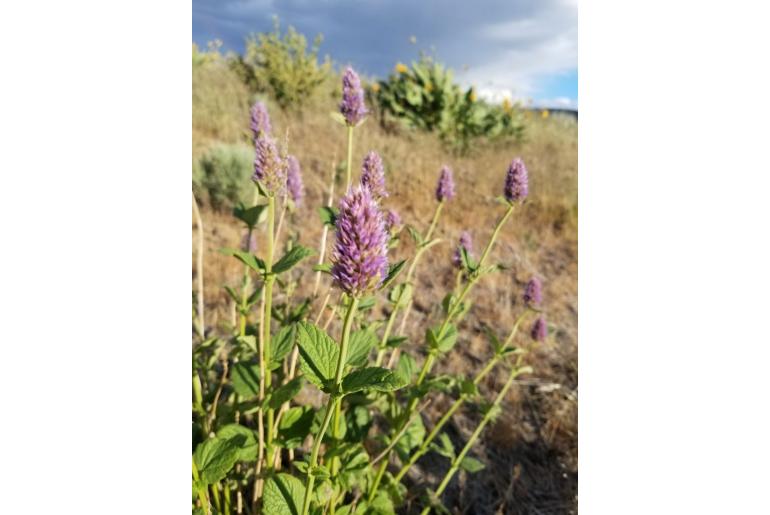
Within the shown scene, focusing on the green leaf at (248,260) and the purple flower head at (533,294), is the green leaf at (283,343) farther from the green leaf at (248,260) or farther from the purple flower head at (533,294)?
the purple flower head at (533,294)

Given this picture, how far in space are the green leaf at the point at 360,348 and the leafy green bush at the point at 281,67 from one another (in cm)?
532

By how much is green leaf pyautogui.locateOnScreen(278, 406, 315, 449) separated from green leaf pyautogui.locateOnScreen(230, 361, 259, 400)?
0.32ft

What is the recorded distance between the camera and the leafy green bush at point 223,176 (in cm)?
339

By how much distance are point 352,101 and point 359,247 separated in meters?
0.62

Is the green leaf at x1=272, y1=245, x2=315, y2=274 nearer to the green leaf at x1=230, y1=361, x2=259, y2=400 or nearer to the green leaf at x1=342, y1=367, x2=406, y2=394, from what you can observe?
the green leaf at x1=342, y1=367, x2=406, y2=394

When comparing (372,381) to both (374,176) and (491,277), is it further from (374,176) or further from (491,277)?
(491,277)

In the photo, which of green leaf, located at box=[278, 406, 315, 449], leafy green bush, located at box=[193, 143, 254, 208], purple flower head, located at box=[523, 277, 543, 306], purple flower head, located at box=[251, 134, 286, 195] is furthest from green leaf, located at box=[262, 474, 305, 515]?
leafy green bush, located at box=[193, 143, 254, 208]

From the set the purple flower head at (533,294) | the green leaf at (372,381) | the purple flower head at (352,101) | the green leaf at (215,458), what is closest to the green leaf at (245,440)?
the green leaf at (215,458)

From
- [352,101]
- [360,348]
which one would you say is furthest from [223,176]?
[360,348]

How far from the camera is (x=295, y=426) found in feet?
3.55
